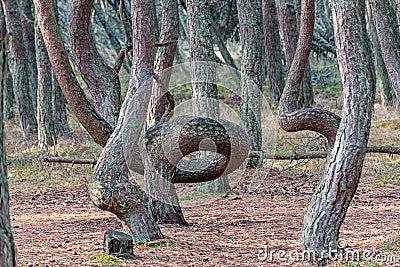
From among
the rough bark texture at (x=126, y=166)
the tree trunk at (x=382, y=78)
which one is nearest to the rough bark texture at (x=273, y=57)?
the tree trunk at (x=382, y=78)

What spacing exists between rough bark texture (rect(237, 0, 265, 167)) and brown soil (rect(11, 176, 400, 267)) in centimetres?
119

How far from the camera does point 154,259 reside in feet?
20.3

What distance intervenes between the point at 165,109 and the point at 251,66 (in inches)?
153

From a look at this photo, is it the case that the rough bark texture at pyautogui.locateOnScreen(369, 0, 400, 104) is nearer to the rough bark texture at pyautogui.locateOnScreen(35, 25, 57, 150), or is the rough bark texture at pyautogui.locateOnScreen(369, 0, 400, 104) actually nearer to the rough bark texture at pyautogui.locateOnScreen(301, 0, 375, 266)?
the rough bark texture at pyautogui.locateOnScreen(301, 0, 375, 266)

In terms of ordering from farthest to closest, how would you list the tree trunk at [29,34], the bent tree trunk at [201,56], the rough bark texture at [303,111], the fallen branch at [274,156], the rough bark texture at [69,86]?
the tree trunk at [29,34], the bent tree trunk at [201,56], the fallen branch at [274,156], the rough bark texture at [69,86], the rough bark texture at [303,111]

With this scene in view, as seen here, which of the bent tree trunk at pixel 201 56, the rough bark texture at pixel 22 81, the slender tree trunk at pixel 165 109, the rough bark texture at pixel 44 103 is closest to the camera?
the slender tree trunk at pixel 165 109

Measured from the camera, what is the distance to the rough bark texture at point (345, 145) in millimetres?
5648

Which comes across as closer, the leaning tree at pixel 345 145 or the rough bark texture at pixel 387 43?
the leaning tree at pixel 345 145

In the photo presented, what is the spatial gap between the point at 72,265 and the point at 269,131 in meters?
9.99

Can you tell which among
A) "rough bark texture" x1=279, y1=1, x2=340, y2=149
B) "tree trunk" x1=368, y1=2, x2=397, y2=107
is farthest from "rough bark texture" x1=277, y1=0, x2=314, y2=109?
"rough bark texture" x1=279, y1=1, x2=340, y2=149

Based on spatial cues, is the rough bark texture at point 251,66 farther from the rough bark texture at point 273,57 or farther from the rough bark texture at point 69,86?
the rough bark texture at point 273,57

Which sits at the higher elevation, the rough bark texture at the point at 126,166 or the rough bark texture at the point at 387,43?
the rough bark texture at the point at 387,43

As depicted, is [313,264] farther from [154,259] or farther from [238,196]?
[238,196]

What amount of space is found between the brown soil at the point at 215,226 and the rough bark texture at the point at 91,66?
159 cm
